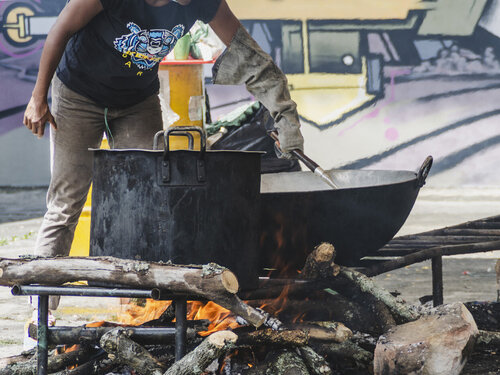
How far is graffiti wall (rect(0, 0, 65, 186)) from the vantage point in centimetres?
1177

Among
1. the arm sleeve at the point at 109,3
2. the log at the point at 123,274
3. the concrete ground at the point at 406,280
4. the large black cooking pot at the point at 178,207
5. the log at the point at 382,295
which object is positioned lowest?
the concrete ground at the point at 406,280

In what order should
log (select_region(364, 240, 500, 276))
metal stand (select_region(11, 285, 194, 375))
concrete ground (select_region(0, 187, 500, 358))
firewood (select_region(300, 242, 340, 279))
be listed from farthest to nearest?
concrete ground (select_region(0, 187, 500, 358))
log (select_region(364, 240, 500, 276))
firewood (select_region(300, 242, 340, 279))
metal stand (select_region(11, 285, 194, 375))

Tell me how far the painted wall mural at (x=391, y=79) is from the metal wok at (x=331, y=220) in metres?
8.08

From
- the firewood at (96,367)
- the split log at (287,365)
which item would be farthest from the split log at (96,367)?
the split log at (287,365)

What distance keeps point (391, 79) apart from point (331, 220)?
28.2ft

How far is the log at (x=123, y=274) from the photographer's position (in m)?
2.33

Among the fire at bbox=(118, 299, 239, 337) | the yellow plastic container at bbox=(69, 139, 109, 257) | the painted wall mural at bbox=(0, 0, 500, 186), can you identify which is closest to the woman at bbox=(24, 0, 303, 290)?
the fire at bbox=(118, 299, 239, 337)

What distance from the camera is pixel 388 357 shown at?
251 centimetres

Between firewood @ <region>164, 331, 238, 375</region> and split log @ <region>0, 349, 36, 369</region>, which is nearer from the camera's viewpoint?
firewood @ <region>164, 331, 238, 375</region>

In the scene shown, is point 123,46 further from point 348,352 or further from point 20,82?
point 20,82

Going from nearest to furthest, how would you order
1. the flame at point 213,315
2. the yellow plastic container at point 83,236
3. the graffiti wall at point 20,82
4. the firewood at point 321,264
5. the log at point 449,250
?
the flame at point 213,315 → the firewood at point 321,264 → the log at point 449,250 → the yellow plastic container at point 83,236 → the graffiti wall at point 20,82

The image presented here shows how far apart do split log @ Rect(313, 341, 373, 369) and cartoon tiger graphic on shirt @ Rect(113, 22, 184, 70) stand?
150cm

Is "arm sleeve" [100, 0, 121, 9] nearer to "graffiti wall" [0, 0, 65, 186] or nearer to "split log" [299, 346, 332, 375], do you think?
"split log" [299, 346, 332, 375]

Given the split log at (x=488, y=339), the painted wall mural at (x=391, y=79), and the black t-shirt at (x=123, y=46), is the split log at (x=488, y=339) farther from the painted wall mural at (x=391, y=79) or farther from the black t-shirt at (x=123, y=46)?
the painted wall mural at (x=391, y=79)
